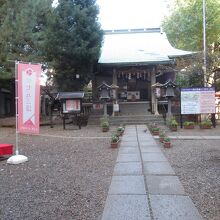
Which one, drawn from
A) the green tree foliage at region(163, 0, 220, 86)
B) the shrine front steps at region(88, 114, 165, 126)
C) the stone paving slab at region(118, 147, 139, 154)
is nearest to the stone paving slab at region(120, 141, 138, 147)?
the stone paving slab at region(118, 147, 139, 154)

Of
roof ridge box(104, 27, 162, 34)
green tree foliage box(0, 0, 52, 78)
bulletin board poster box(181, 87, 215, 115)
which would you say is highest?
roof ridge box(104, 27, 162, 34)

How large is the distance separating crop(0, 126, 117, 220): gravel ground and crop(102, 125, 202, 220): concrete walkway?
0.23m

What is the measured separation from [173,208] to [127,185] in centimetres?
152

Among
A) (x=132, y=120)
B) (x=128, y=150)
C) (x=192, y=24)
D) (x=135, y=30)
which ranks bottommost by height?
(x=128, y=150)

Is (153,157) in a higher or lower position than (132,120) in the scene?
lower

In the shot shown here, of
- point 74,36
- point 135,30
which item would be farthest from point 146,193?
point 135,30

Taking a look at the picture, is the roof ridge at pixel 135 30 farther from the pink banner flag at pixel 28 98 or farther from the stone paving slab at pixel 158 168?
the stone paving slab at pixel 158 168

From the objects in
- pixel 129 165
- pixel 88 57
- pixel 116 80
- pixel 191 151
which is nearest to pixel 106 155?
pixel 129 165

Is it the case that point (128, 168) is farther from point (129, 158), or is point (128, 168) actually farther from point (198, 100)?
point (198, 100)

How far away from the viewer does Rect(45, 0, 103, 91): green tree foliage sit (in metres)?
21.7

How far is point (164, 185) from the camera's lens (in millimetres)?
6676

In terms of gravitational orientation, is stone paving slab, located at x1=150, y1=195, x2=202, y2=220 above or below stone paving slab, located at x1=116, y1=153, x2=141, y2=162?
below

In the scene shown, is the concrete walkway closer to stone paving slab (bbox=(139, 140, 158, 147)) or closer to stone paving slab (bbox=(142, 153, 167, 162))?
stone paving slab (bbox=(142, 153, 167, 162))

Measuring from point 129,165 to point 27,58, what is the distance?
12.0 m
